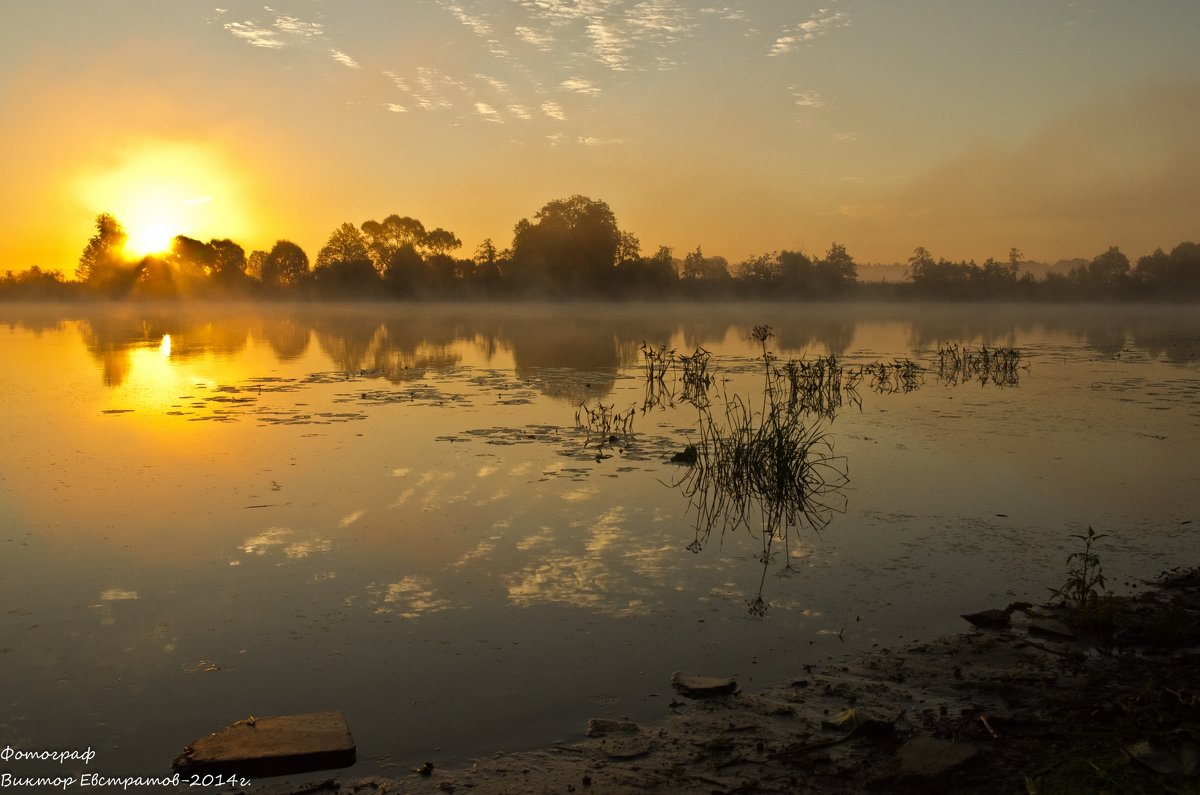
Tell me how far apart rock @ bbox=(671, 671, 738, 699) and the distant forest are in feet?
254

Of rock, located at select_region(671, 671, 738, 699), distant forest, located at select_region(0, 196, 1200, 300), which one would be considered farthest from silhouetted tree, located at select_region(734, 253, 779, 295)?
rock, located at select_region(671, 671, 738, 699)

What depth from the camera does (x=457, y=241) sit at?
4016 inches

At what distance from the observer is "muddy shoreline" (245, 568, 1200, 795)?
12.0 feet

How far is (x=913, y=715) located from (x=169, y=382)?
59.0ft

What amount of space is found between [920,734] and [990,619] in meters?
1.86

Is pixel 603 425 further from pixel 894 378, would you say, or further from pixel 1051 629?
pixel 894 378

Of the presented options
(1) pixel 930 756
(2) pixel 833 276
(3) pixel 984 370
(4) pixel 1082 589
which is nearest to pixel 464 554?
(1) pixel 930 756

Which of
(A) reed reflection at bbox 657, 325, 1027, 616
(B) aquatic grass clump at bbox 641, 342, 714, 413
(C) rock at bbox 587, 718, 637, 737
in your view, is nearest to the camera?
(C) rock at bbox 587, 718, 637, 737

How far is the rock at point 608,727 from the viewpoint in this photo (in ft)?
14.1

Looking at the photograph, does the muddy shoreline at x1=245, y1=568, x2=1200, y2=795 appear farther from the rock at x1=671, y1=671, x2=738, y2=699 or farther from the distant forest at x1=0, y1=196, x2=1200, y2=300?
the distant forest at x1=0, y1=196, x2=1200, y2=300

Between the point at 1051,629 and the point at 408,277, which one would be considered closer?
the point at 1051,629

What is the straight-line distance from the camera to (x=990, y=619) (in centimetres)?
566

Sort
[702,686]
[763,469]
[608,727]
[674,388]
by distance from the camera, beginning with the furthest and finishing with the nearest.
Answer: [674,388]
[763,469]
[702,686]
[608,727]

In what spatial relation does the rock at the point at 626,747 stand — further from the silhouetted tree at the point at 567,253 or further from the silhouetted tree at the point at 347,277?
the silhouetted tree at the point at 347,277
